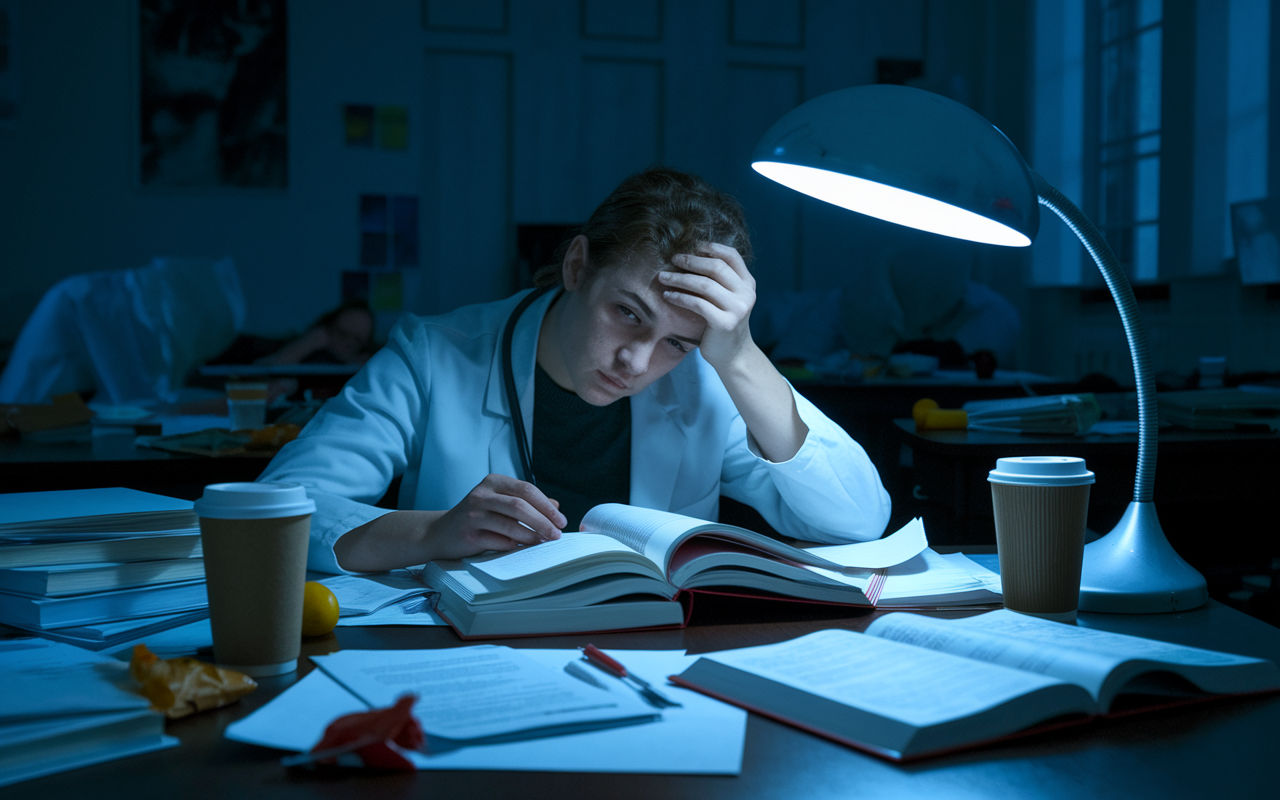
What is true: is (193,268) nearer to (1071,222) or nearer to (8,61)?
(8,61)

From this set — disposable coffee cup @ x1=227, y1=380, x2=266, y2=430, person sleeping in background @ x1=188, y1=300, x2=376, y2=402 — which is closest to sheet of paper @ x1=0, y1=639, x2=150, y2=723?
disposable coffee cup @ x1=227, y1=380, x2=266, y2=430

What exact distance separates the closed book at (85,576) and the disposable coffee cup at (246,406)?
A: 1313 mm

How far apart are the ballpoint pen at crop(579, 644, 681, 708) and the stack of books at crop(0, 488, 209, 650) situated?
35 centimetres

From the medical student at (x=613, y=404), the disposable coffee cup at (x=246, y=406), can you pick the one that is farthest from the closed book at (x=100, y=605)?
the disposable coffee cup at (x=246, y=406)

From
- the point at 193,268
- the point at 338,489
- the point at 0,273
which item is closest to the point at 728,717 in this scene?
the point at 338,489

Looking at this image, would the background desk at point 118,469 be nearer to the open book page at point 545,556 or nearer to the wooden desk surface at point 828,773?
the open book page at point 545,556

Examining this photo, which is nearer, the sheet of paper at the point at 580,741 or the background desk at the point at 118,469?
the sheet of paper at the point at 580,741

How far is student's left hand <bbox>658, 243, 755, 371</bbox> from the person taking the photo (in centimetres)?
125

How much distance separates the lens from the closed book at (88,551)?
2.60 ft

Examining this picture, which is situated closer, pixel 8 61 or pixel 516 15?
pixel 8 61

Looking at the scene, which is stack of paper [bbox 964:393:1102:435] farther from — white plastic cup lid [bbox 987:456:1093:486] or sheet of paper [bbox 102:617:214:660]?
sheet of paper [bbox 102:617:214:660]

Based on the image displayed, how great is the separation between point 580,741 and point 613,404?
0.97 m

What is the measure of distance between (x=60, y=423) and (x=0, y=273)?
398 centimetres

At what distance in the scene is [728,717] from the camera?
0.63 metres
